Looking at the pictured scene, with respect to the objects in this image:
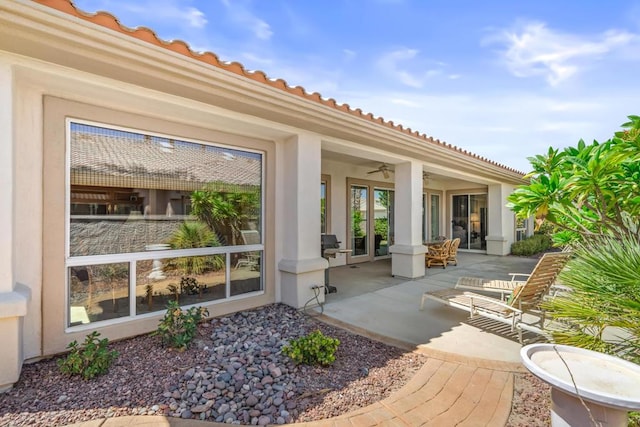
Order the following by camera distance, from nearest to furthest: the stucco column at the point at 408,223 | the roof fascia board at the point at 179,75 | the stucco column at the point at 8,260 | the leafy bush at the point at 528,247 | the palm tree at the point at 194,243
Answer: the roof fascia board at the point at 179,75, the stucco column at the point at 8,260, the palm tree at the point at 194,243, the stucco column at the point at 408,223, the leafy bush at the point at 528,247

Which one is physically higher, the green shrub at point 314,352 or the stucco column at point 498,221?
the stucco column at point 498,221

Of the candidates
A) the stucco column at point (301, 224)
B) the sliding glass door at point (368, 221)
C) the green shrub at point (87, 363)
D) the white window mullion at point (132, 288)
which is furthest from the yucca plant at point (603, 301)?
the sliding glass door at point (368, 221)

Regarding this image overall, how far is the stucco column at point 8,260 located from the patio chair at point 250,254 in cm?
288

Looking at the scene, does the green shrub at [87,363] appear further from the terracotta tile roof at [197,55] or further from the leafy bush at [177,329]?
the terracotta tile roof at [197,55]

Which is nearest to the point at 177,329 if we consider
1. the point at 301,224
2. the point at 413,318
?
the point at 301,224

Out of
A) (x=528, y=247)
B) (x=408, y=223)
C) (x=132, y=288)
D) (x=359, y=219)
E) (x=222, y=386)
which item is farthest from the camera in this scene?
(x=528, y=247)

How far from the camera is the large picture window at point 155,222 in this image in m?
3.95

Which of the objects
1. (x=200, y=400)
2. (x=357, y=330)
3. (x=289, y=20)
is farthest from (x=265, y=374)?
(x=289, y=20)

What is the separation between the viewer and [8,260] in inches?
123

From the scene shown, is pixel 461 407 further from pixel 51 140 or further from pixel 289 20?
pixel 289 20

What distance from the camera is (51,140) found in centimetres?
367

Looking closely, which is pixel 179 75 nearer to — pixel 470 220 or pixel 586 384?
pixel 586 384

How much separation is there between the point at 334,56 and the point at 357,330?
249 inches

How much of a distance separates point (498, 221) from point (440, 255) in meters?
4.96
